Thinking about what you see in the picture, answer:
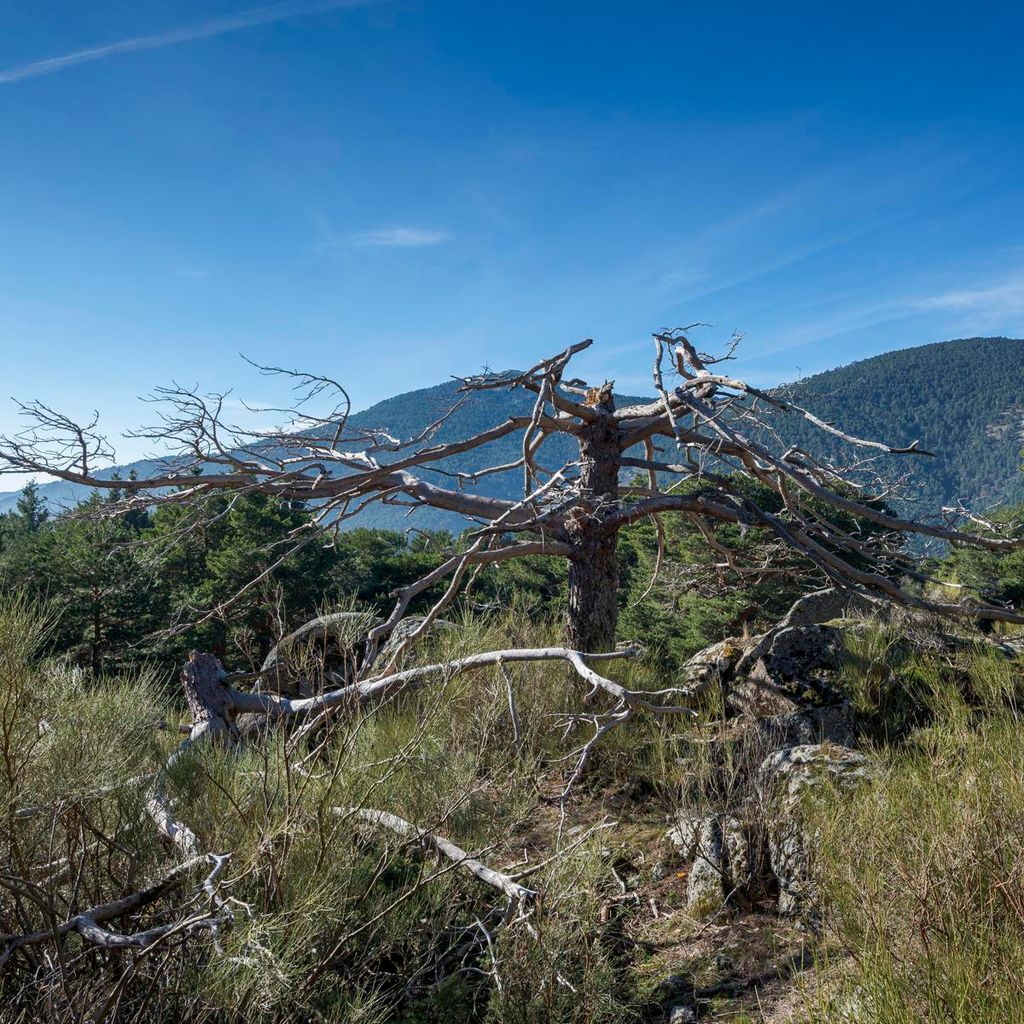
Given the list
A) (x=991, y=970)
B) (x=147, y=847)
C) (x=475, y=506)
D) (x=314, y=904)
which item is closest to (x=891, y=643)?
(x=475, y=506)

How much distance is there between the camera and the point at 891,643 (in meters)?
5.55

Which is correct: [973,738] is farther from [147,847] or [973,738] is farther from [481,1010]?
[147,847]

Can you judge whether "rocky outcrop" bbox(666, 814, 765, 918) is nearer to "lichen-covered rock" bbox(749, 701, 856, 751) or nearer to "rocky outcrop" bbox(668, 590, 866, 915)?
"rocky outcrop" bbox(668, 590, 866, 915)

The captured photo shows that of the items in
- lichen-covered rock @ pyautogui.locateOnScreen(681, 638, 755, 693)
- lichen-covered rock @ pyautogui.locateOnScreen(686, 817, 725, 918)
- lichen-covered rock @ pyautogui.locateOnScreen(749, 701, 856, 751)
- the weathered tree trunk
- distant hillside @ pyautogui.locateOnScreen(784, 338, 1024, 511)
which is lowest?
lichen-covered rock @ pyautogui.locateOnScreen(686, 817, 725, 918)

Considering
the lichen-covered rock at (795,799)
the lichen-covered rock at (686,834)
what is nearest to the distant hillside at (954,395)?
the lichen-covered rock at (795,799)

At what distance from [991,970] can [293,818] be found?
2018 mm

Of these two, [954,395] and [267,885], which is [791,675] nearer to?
[267,885]

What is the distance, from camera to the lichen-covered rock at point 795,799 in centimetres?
331

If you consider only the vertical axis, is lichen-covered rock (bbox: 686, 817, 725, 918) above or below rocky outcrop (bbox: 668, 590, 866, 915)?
below

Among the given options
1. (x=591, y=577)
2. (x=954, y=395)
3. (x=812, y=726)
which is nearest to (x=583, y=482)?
(x=591, y=577)

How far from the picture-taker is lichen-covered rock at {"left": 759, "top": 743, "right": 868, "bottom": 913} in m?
3.31

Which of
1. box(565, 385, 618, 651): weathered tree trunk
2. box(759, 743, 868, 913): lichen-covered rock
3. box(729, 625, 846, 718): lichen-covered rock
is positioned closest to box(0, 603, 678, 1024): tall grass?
box(759, 743, 868, 913): lichen-covered rock

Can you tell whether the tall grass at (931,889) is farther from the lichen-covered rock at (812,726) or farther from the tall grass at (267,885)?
the lichen-covered rock at (812,726)

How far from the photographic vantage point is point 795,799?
3.61 m
